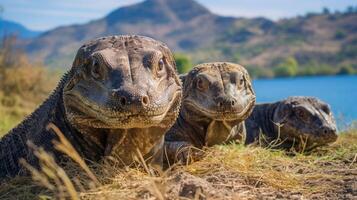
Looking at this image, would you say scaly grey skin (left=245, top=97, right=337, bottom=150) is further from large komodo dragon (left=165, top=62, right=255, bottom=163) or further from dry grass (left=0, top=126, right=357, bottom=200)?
dry grass (left=0, top=126, right=357, bottom=200)

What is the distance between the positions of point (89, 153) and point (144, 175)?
705 millimetres

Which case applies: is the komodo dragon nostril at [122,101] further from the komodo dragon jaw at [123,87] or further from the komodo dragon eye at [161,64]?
the komodo dragon eye at [161,64]

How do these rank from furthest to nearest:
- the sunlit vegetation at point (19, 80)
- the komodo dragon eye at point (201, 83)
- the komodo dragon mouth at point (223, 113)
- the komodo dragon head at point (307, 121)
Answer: the sunlit vegetation at point (19, 80) < the komodo dragon head at point (307, 121) < the komodo dragon eye at point (201, 83) < the komodo dragon mouth at point (223, 113)

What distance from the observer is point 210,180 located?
5.16 meters

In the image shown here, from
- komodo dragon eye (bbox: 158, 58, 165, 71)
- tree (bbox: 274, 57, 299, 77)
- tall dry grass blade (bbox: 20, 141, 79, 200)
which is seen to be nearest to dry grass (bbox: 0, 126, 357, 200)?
tall dry grass blade (bbox: 20, 141, 79, 200)

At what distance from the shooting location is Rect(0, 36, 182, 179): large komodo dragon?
439 centimetres

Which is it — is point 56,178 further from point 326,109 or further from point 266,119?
point 266,119

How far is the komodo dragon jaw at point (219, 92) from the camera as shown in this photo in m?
6.49

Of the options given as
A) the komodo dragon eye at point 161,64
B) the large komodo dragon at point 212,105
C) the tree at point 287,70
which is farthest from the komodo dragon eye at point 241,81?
the tree at point 287,70

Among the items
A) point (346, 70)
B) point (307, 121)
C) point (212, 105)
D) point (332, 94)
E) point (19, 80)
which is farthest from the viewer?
point (346, 70)

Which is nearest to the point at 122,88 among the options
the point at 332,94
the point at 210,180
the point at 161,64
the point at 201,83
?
the point at 161,64

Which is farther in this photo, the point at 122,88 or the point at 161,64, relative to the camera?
the point at 161,64

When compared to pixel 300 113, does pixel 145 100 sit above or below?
above

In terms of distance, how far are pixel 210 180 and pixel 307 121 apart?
4.00 meters
